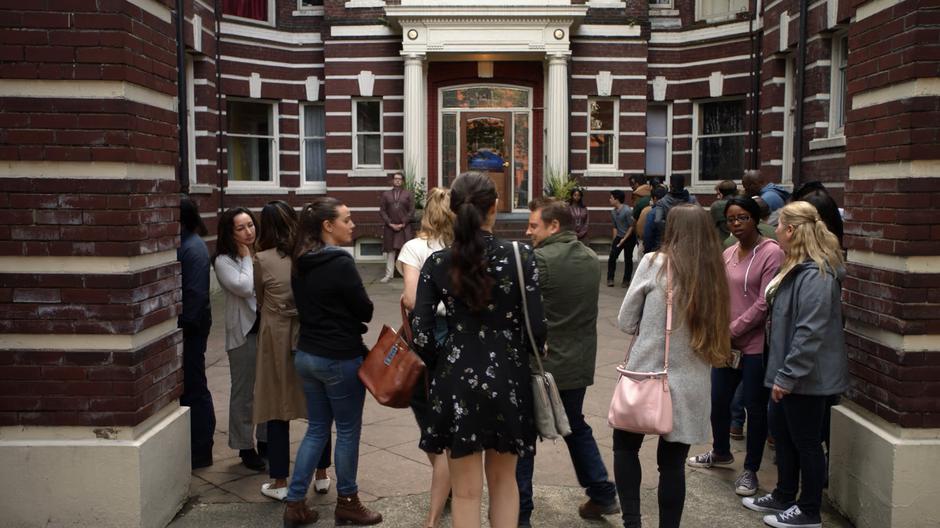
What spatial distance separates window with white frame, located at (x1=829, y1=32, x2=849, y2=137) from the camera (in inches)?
494

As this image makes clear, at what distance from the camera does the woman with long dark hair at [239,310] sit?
18.0 feet

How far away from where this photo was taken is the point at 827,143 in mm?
12391

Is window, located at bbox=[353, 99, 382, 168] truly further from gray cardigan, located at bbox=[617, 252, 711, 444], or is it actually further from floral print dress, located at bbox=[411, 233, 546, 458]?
floral print dress, located at bbox=[411, 233, 546, 458]

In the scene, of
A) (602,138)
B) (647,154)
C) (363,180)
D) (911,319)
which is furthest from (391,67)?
(911,319)

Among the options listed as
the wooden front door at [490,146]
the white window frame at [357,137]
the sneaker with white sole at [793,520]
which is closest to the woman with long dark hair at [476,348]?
the sneaker with white sole at [793,520]

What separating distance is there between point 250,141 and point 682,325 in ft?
53.0

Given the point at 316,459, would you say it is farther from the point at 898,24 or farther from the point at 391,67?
the point at 391,67

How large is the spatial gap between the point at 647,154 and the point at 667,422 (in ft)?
53.8

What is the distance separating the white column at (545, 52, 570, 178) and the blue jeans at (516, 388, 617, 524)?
13.5m

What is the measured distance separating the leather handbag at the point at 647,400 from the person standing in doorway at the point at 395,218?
12.2m

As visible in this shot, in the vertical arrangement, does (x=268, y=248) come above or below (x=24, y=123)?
below

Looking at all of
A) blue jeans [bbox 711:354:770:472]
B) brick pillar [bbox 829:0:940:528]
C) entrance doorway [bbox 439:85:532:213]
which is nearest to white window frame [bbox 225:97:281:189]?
entrance doorway [bbox 439:85:532:213]

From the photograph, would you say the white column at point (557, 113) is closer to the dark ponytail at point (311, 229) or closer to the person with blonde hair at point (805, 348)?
the person with blonde hair at point (805, 348)

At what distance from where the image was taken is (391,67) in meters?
18.8
